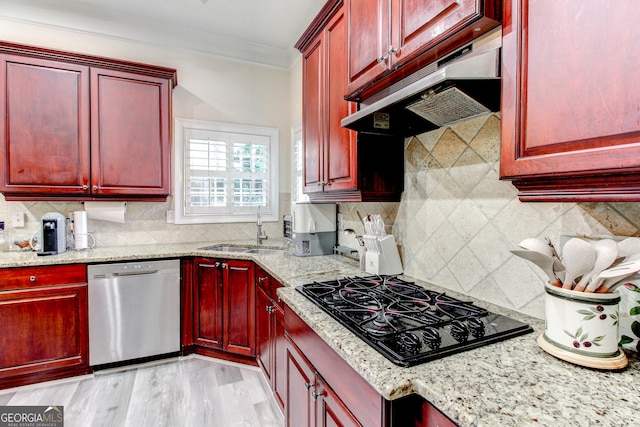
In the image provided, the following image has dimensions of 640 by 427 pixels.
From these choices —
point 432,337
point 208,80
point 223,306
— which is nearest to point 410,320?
point 432,337

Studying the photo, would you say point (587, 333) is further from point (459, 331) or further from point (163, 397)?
point (163, 397)

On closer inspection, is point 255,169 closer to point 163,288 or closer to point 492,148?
point 163,288

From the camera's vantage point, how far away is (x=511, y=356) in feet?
2.99

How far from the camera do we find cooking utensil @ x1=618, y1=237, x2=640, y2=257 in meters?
0.82

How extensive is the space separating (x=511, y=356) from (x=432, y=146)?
42.6 inches

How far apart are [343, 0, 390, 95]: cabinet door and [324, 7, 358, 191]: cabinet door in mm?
124

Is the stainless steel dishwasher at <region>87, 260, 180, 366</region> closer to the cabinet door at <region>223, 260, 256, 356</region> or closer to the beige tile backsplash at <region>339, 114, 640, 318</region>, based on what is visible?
the cabinet door at <region>223, 260, 256, 356</region>

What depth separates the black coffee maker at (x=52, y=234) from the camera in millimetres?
2477

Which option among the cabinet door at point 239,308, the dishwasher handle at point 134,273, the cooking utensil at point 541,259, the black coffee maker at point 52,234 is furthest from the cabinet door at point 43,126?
the cooking utensil at point 541,259

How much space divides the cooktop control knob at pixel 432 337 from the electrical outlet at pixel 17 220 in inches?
131

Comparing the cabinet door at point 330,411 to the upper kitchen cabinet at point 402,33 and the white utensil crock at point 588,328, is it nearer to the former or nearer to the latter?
the white utensil crock at point 588,328

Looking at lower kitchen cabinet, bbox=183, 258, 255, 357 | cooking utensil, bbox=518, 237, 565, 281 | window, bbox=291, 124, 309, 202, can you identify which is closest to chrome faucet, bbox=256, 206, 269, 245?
window, bbox=291, 124, 309, 202

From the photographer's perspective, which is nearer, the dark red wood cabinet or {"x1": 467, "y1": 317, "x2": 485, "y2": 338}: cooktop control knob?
{"x1": 467, "y1": 317, "x2": 485, "y2": 338}: cooktop control knob

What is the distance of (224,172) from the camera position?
3.37m
